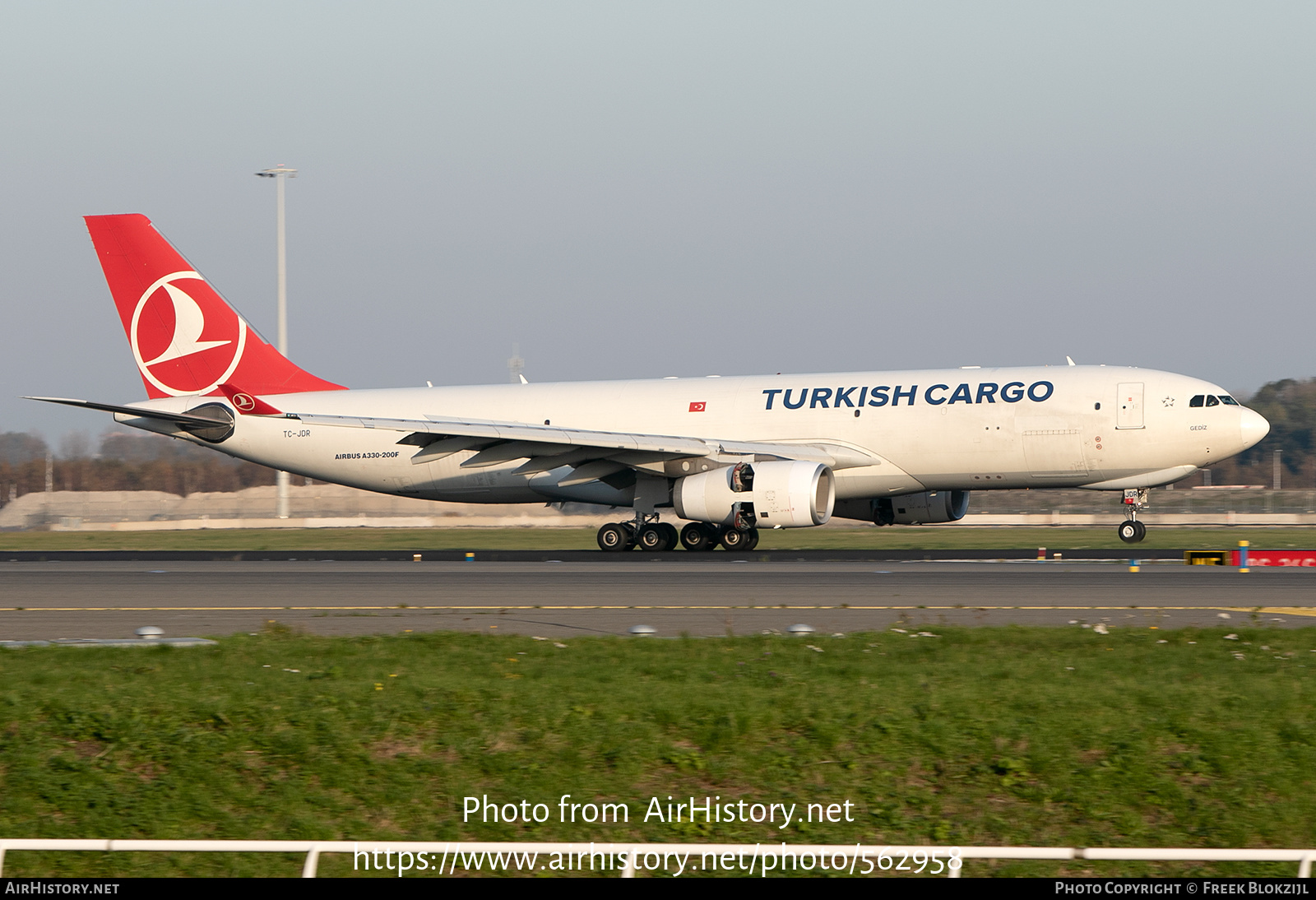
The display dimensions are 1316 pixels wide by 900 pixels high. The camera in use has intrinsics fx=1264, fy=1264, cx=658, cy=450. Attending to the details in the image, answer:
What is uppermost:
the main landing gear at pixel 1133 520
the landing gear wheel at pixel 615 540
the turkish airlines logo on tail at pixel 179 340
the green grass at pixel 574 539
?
the turkish airlines logo on tail at pixel 179 340

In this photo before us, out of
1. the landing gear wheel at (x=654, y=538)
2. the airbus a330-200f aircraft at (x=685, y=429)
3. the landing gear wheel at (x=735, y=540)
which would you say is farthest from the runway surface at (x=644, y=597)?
the landing gear wheel at (x=654, y=538)

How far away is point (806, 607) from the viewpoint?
1627cm

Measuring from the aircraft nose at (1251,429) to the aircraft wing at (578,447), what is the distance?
773 cm

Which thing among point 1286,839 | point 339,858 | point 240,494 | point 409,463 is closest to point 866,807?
point 1286,839

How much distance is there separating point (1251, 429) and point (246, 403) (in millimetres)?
23355

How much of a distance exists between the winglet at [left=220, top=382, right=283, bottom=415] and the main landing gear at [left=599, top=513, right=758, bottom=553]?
26.6 feet

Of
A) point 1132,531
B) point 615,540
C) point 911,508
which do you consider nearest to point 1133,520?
point 1132,531

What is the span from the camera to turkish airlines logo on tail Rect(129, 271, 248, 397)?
32969 millimetres

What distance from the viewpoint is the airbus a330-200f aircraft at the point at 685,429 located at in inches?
1064

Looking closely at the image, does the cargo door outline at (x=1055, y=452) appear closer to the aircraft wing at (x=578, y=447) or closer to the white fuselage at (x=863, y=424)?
the white fuselage at (x=863, y=424)

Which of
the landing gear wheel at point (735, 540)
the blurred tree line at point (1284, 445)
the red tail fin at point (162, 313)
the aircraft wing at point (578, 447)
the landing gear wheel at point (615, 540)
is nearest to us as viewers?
the aircraft wing at point (578, 447)

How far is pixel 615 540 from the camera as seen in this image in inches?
1160

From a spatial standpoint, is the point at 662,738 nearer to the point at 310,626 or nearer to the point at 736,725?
the point at 736,725

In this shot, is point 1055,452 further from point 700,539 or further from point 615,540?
point 615,540
